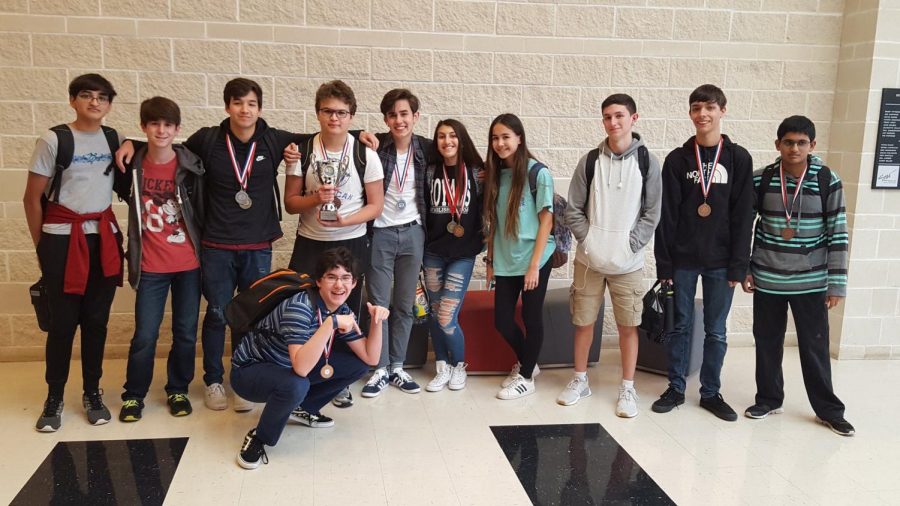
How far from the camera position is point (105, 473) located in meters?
2.82

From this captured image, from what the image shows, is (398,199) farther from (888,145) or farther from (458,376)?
(888,145)

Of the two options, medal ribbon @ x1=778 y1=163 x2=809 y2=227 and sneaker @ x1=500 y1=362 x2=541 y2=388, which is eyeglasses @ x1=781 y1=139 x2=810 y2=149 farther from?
sneaker @ x1=500 y1=362 x2=541 y2=388

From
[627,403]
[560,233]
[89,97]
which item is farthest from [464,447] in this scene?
[89,97]

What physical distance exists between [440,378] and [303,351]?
123 centimetres

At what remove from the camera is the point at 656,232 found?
3.52m

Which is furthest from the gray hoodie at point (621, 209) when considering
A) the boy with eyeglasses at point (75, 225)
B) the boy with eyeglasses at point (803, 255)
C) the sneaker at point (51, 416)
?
the sneaker at point (51, 416)

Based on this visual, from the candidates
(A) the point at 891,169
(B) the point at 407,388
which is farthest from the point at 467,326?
(A) the point at 891,169

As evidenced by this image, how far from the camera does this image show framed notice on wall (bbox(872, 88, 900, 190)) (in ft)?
14.6

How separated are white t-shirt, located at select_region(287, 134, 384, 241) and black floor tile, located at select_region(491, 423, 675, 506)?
117 cm

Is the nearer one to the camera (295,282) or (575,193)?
(295,282)

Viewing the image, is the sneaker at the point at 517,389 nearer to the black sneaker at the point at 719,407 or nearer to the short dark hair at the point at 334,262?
the black sneaker at the point at 719,407

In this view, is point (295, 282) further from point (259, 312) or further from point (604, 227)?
point (604, 227)

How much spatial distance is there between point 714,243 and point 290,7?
2647 millimetres

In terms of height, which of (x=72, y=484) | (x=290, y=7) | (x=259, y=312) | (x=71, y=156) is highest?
(x=290, y=7)
